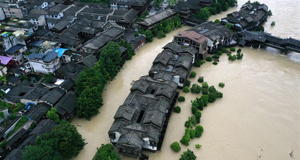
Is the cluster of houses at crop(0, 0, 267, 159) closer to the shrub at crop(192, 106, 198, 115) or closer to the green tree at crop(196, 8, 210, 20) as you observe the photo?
the green tree at crop(196, 8, 210, 20)

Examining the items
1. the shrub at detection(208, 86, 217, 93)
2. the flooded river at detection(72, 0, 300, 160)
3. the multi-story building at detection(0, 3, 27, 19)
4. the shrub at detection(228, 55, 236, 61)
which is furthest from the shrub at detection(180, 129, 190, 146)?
the multi-story building at detection(0, 3, 27, 19)

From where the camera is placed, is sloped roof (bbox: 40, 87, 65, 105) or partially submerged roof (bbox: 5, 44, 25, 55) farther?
partially submerged roof (bbox: 5, 44, 25, 55)

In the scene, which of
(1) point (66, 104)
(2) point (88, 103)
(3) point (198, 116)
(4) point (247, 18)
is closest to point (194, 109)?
(3) point (198, 116)

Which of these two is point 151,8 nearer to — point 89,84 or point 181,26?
point 181,26

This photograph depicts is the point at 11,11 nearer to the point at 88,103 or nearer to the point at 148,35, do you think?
the point at 148,35

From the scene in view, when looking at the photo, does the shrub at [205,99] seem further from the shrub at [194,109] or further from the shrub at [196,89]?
the shrub at [194,109]

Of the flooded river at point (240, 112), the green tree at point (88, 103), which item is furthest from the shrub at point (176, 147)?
Result: the green tree at point (88, 103)
